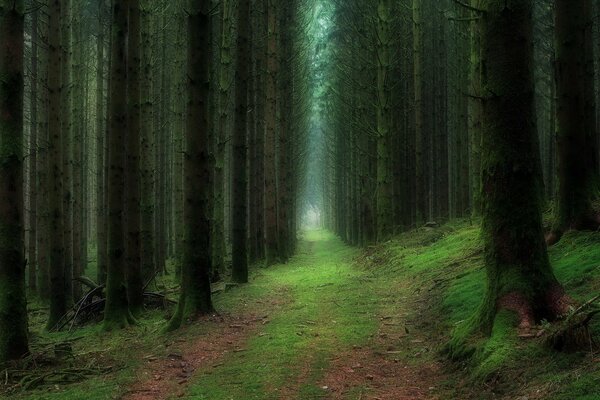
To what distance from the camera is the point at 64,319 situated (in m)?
10.9

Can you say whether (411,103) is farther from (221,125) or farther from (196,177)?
(196,177)

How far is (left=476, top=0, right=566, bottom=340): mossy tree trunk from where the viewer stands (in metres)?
4.93

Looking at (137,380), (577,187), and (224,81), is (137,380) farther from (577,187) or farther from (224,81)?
(224,81)

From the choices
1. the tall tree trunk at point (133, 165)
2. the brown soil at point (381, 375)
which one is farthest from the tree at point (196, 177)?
the brown soil at point (381, 375)

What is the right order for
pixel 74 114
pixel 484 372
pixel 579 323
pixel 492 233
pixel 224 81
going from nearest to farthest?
1. pixel 579 323
2. pixel 484 372
3. pixel 492 233
4. pixel 224 81
5. pixel 74 114

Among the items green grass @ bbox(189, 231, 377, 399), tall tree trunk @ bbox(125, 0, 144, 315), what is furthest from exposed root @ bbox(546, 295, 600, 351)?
tall tree trunk @ bbox(125, 0, 144, 315)

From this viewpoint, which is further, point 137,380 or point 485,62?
point 137,380

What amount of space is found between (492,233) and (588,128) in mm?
3467

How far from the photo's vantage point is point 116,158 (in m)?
9.06

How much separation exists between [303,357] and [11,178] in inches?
158

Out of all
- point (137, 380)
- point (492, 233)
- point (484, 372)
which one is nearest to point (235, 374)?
point (137, 380)

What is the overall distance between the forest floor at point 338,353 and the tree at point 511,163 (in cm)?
69

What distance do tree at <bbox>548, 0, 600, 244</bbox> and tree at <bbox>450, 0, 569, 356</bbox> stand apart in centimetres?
250

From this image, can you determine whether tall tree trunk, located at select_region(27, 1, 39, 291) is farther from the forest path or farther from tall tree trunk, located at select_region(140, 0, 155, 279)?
the forest path
